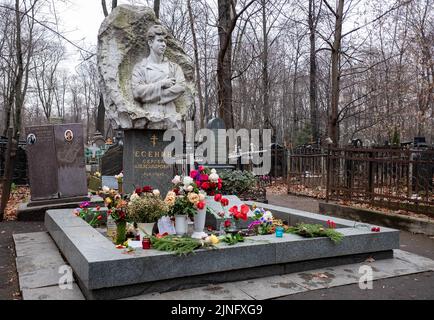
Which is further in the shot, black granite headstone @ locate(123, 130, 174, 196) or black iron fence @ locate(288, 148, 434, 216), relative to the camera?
black iron fence @ locate(288, 148, 434, 216)

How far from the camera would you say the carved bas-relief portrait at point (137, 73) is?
7.67 m

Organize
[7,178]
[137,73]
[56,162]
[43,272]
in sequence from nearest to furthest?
[43,272]
[137,73]
[7,178]
[56,162]

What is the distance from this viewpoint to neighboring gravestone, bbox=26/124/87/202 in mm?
10188

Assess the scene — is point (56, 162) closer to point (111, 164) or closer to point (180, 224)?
point (111, 164)

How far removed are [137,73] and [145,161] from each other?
5.64 ft

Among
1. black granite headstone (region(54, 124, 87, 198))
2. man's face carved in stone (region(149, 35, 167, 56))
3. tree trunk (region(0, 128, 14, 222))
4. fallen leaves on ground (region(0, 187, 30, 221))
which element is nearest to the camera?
man's face carved in stone (region(149, 35, 167, 56))

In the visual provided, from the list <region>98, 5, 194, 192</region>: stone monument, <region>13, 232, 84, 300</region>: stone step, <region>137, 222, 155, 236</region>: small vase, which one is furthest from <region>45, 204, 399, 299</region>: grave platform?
<region>98, 5, 194, 192</region>: stone monument

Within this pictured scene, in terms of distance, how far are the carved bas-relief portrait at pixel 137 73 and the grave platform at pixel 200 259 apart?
2.38 meters

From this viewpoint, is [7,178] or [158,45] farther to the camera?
[7,178]

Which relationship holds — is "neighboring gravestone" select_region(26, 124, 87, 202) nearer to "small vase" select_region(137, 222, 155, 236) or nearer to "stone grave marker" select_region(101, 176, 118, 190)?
"stone grave marker" select_region(101, 176, 118, 190)

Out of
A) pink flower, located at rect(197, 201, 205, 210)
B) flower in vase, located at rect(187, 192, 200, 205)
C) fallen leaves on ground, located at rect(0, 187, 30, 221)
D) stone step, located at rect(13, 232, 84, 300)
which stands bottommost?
stone step, located at rect(13, 232, 84, 300)

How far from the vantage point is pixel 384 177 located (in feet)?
34.0

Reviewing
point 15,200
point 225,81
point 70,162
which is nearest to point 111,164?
point 15,200

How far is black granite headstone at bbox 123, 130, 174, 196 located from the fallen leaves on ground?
3.88m
